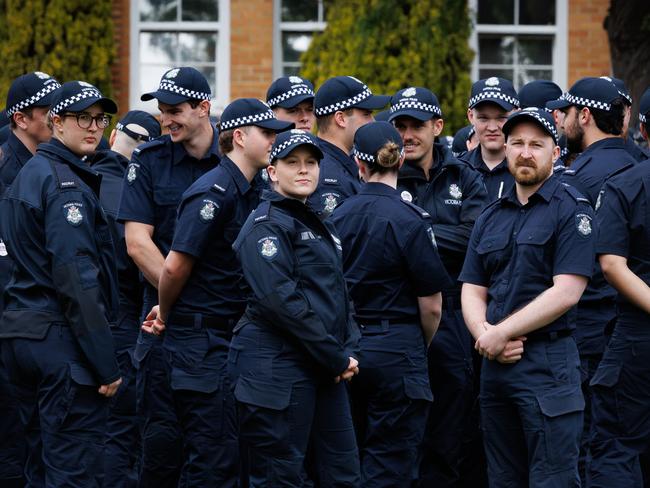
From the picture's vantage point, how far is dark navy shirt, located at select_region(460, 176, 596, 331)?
5945mm

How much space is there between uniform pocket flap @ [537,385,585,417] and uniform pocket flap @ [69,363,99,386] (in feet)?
6.98

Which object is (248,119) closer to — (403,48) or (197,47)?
(403,48)

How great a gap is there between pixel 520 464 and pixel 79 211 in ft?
8.07

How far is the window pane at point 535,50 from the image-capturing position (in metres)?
14.4

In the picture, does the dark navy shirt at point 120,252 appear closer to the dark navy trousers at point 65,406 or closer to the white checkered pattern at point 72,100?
the white checkered pattern at point 72,100

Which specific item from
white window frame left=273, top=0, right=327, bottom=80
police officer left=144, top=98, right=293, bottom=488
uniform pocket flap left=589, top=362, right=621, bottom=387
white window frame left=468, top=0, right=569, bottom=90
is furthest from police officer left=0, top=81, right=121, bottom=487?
white window frame left=468, top=0, right=569, bottom=90

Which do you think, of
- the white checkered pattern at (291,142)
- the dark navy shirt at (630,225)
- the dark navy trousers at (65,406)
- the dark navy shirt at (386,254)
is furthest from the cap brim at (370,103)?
the dark navy trousers at (65,406)

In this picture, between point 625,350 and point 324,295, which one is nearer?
point 324,295

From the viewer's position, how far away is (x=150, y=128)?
8422mm

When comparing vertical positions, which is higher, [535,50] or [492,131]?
[535,50]

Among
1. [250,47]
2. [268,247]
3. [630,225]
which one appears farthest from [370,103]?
[250,47]

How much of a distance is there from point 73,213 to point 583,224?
245 centimetres

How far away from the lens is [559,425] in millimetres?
5840

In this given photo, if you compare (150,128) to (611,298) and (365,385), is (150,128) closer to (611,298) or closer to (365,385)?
(365,385)
